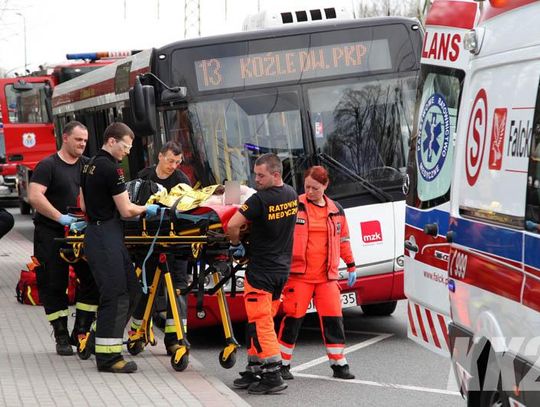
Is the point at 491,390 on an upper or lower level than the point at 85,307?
upper

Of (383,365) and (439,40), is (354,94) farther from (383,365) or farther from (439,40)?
(439,40)

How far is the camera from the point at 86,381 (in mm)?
8930

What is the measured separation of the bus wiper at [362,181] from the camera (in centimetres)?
1112

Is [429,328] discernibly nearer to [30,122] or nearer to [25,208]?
[30,122]

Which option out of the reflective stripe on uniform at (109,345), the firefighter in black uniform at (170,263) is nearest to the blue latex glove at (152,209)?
the firefighter in black uniform at (170,263)

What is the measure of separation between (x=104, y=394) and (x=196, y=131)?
3649 millimetres

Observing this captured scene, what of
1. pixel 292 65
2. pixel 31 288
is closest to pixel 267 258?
pixel 292 65

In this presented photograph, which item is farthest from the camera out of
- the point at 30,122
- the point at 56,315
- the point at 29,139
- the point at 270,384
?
the point at 30,122

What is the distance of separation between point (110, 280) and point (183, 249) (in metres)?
0.59

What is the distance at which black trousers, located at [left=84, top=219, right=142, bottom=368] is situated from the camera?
9148mm

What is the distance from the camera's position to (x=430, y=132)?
7.41 meters

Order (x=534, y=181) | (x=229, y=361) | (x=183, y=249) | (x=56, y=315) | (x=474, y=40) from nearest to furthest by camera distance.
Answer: (x=534, y=181) < (x=474, y=40) < (x=183, y=249) < (x=229, y=361) < (x=56, y=315)

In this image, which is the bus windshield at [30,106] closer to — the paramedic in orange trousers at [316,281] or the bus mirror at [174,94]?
the bus mirror at [174,94]

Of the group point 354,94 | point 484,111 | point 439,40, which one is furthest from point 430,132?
point 354,94
